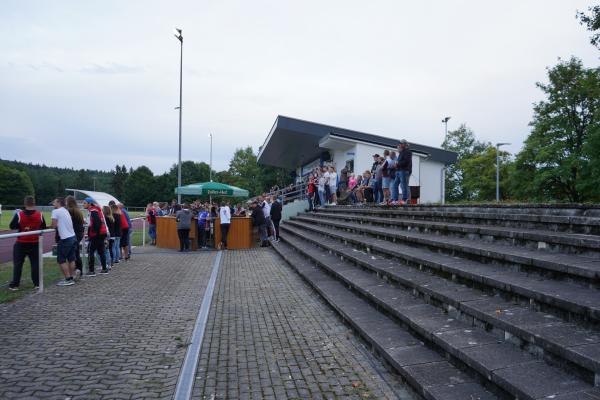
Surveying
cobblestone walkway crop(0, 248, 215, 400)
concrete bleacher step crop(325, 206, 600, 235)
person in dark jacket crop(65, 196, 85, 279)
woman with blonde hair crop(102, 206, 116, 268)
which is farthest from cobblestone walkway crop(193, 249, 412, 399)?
woman with blonde hair crop(102, 206, 116, 268)

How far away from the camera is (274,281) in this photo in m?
9.41

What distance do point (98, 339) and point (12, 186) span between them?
10454 cm

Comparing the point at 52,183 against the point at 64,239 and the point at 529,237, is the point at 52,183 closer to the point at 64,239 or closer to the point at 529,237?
A: the point at 64,239

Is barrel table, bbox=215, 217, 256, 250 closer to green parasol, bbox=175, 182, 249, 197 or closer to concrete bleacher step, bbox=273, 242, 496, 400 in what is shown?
green parasol, bbox=175, 182, 249, 197

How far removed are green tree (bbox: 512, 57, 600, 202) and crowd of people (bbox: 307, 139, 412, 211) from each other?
2010 centimetres

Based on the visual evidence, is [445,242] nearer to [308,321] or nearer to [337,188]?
[308,321]

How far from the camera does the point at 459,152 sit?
6412 centimetres

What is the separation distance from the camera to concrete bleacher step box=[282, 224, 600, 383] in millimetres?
2862

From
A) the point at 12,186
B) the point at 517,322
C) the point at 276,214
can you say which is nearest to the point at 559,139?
the point at 276,214

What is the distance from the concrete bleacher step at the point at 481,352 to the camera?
2791 mm

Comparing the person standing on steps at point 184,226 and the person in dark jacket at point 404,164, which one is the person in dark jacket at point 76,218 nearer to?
the person standing on steps at point 184,226

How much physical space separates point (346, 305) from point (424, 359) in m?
2.35

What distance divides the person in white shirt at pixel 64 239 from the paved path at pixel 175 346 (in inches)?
18.3

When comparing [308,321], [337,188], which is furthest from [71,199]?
→ [337,188]
